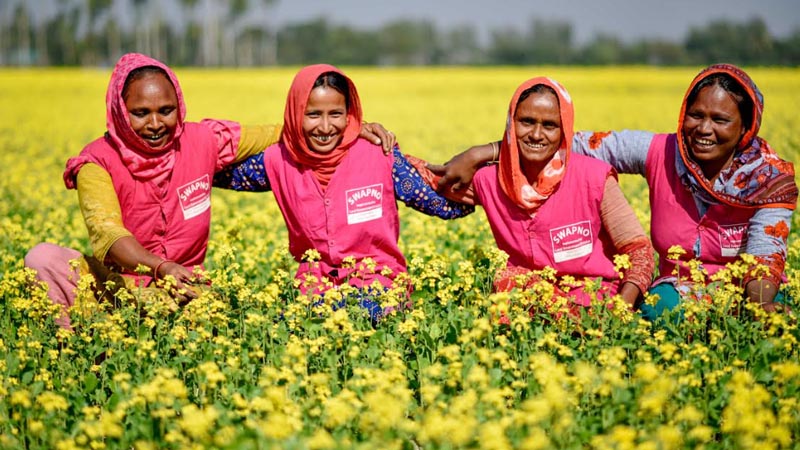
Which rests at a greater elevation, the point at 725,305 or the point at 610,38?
the point at 610,38

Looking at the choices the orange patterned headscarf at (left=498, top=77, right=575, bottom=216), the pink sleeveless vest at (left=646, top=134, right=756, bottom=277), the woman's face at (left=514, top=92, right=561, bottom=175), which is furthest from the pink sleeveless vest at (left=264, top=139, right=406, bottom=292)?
the pink sleeveless vest at (left=646, top=134, right=756, bottom=277)

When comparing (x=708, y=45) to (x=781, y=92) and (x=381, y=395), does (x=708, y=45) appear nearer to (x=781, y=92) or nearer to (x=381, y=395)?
(x=781, y=92)

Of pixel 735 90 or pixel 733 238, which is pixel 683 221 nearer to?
pixel 733 238

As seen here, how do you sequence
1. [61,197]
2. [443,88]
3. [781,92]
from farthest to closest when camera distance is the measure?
[443,88] → [781,92] → [61,197]

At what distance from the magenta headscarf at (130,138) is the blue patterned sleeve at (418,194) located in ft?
4.30

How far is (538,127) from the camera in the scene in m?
4.59

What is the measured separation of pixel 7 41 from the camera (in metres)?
102

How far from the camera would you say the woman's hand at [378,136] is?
16.4 ft

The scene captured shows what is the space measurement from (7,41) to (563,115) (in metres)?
111

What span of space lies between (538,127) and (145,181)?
2.30 metres

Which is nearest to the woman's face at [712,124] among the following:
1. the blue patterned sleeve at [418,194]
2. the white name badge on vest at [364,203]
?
the blue patterned sleeve at [418,194]

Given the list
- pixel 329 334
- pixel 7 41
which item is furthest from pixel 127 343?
pixel 7 41

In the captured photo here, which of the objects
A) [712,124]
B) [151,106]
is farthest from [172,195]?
[712,124]

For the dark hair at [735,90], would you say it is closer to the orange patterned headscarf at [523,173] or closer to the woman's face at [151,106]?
the orange patterned headscarf at [523,173]
